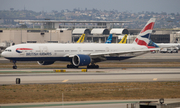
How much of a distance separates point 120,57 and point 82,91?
3115 centimetres

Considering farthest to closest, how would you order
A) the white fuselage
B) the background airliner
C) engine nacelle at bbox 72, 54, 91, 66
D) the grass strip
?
engine nacelle at bbox 72, 54, 91, 66, the background airliner, the white fuselage, the grass strip

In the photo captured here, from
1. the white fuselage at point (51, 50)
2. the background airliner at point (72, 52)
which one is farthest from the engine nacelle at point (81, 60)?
the white fuselage at point (51, 50)

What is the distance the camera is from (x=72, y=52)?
5494cm

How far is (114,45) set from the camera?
59.3 m

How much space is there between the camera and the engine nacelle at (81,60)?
52.8 meters

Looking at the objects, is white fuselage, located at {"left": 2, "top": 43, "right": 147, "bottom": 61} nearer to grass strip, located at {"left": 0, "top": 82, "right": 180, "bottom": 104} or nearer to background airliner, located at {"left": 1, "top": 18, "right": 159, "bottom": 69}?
background airliner, located at {"left": 1, "top": 18, "right": 159, "bottom": 69}

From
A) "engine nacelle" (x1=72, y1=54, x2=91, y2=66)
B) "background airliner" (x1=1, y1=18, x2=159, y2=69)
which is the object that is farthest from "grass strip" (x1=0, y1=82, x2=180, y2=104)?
"background airliner" (x1=1, y1=18, x2=159, y2=69)

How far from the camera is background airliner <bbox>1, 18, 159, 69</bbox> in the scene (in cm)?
5128

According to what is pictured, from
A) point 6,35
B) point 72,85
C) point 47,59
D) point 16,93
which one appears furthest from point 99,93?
point 6,35

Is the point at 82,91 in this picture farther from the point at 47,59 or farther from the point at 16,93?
the point at 47,59

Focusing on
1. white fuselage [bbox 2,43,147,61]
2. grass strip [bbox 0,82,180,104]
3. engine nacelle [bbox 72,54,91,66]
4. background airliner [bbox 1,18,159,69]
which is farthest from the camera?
engine nacelle [bbox 72,54,91,66]

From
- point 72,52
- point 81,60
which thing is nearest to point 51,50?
point 72,52

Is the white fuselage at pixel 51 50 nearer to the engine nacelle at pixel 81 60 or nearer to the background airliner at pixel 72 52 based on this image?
the background airliner at pixel 72 52

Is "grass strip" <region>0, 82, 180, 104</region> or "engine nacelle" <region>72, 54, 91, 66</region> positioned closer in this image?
"grass strip" <region>0, 82, 180, 104</region>
